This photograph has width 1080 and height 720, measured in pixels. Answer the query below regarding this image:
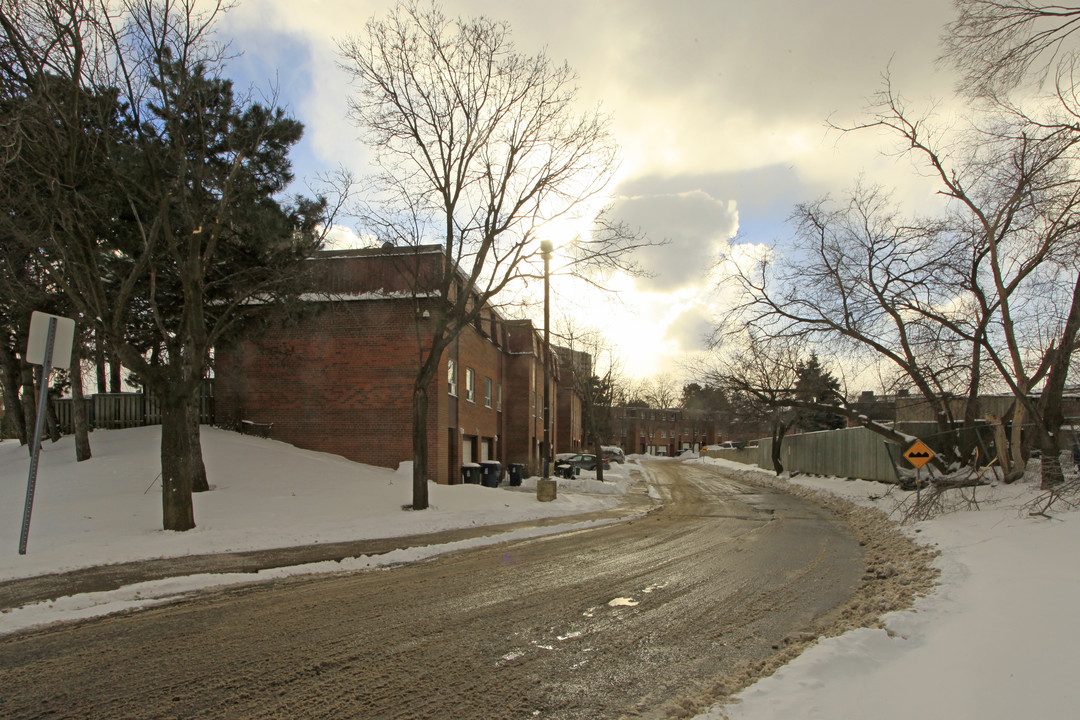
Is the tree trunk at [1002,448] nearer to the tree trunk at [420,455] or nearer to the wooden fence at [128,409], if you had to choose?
the tree trunk at [420,455]

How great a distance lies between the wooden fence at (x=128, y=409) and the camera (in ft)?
70.9

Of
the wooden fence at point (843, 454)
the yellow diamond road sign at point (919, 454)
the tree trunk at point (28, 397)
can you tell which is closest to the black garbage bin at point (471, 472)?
the wooden fence at point (843, 454)

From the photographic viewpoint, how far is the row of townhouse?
113 m

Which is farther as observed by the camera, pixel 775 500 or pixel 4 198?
pixel 775 500

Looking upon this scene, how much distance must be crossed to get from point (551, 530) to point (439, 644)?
8280mm

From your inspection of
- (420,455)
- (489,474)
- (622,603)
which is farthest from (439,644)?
(489,474)

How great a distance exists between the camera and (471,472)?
913 inches

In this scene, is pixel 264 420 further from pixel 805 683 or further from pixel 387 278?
pixel 805 683

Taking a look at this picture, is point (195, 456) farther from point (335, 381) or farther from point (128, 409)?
point (128, 409)

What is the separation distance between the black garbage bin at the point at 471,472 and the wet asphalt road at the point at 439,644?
14.0 metres

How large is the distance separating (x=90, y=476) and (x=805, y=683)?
1742 centimetres

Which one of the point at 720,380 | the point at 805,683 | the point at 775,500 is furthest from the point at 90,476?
the point at 775,500

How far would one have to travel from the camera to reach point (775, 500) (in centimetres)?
2358

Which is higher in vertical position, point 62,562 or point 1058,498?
point 1058,498
